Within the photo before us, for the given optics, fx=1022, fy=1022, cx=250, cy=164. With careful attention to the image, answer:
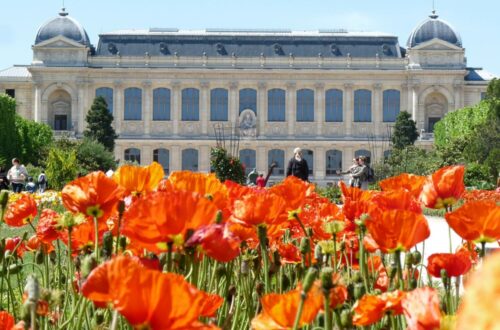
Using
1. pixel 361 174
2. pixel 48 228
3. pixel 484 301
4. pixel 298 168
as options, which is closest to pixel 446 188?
pixel 48 228

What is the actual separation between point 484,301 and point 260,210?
4.07ft

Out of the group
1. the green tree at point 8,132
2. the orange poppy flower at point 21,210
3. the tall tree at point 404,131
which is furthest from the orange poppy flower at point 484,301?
the tall tree at point 404,131

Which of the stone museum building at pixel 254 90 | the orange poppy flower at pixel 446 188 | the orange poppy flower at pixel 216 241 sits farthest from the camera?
the stone museum building at pixel 254 90

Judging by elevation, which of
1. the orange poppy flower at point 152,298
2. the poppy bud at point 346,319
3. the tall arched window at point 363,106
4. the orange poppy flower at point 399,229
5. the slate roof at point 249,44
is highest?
the slate roof at point 249,44

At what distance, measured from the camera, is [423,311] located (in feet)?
4.56

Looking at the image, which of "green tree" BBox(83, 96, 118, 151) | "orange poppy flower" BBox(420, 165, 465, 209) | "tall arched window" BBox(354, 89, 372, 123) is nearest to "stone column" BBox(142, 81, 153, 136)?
"green tree" BBox(83, 96, 118, 151)

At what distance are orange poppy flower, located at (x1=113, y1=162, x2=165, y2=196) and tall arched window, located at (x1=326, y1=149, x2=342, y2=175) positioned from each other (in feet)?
182

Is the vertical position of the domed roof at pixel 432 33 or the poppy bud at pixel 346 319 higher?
the domed roof at pixel 432 33

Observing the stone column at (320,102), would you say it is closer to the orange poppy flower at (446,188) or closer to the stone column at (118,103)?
the stone column at (118,103)

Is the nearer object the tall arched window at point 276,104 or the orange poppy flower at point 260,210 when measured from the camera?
the orange poppy flower at point 260,210

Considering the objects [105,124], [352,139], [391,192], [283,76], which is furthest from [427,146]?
[391,192]

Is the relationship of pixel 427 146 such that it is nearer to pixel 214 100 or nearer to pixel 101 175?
pixel 214 100

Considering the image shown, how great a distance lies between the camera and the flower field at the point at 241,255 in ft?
4.07

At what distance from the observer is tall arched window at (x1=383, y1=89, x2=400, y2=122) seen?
59438 mm
